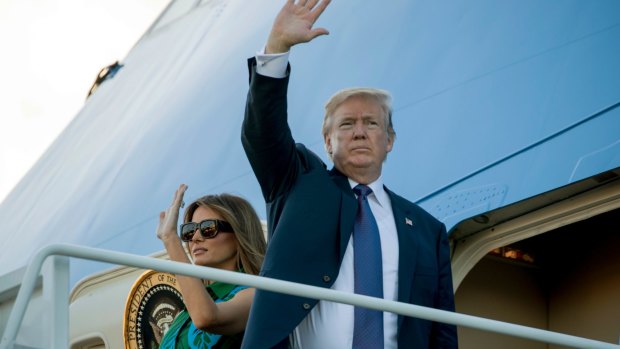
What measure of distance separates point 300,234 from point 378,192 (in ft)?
1.24

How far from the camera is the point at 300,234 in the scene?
3.69 m

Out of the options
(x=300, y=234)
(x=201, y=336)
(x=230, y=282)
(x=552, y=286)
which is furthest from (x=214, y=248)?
(x=552, y=286)

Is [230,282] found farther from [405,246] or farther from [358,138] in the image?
[358,138]

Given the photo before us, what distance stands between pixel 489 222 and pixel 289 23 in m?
1.47

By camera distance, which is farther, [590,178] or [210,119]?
[210,119]

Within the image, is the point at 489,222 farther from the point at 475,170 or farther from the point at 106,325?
the point at 106,325

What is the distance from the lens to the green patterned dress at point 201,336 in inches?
157

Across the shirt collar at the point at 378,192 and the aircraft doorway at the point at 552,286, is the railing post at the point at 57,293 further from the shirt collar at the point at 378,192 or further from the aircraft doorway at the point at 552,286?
the aircraft doorway at the point at 552,286

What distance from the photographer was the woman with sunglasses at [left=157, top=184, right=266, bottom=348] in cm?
388

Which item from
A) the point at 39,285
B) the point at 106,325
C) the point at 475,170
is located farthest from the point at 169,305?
the point at 39,285

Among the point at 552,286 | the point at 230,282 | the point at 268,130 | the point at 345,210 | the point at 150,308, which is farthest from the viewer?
the point at 552,286

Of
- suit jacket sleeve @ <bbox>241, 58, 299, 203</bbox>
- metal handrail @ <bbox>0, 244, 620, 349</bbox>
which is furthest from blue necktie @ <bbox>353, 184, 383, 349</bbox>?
metal handrail @ <bbox>0, 244, 620, 349</bbox>

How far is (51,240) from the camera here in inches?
296

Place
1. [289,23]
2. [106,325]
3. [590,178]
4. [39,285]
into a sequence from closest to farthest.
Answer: [39,285] → [289,23] → [590,178] → [106,325]
